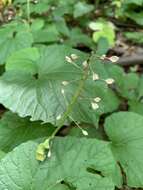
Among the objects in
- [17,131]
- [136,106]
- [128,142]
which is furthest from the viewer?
[136,106]

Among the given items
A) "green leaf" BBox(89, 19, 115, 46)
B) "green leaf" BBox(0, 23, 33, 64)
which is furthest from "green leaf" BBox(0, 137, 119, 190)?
"green leaf" BBox(89, 19, 115, 46)

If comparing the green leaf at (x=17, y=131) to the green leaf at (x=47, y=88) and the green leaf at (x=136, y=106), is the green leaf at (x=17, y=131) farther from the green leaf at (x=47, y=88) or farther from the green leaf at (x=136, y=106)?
the green leaf at (x=136, y=106)

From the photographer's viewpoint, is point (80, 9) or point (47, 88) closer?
point (47, 88)

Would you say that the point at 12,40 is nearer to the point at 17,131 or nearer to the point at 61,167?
the point at 17,131

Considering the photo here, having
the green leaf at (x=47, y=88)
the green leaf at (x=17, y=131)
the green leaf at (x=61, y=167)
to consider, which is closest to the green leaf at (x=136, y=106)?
the green leaf at (x=47, y=88)

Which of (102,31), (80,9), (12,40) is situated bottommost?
(102,31)

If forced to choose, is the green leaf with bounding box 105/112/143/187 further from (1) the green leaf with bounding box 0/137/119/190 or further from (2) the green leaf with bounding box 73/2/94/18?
(2) the green leaf with bounding box 73/2/94/18

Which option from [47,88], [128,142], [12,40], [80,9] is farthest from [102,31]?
[128,142]
